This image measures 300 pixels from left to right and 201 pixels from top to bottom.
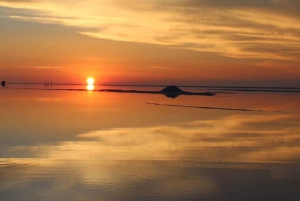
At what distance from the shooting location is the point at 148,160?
13.4m

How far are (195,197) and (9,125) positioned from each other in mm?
13748

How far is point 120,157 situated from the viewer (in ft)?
45.4

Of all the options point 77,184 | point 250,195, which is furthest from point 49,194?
point 250,195

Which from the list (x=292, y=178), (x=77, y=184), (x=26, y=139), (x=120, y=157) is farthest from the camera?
(x=26, y=139)

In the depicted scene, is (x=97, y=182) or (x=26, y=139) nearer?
(x=97, y=182)

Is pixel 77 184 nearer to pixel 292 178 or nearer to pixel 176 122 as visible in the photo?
pixel 292 178

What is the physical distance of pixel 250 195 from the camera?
32.3 feet

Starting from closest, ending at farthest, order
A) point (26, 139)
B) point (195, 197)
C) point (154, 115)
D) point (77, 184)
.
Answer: point (195, 197) → point (77, 184) → point (26, 139) → point (154, 115)

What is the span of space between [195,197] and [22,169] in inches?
180

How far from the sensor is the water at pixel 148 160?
1001 cm

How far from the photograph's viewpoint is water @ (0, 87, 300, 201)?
10.0 m

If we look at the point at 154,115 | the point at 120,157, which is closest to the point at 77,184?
the point at 120,157

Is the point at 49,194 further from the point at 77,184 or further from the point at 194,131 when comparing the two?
the point at 194,131

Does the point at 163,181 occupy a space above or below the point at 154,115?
below
